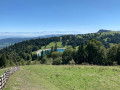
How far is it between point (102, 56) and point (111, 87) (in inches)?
1330

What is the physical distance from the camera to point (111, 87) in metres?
12.8

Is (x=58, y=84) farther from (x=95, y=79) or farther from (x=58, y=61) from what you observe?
(x=58, y=61)

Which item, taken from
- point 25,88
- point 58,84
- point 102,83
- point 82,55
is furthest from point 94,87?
point 82,55

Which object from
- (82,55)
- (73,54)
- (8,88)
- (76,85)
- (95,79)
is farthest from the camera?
(73,54)

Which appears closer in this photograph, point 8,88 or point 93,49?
point 8,88

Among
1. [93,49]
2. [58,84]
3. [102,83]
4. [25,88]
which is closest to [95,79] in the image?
[102,83]

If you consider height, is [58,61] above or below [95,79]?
below

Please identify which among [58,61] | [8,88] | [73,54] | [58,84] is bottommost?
[58,61]

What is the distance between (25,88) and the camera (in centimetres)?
1206

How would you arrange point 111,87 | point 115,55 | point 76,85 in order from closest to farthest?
point 111,87 < point 76,85 < point 115,55

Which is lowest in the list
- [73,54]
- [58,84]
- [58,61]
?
[58,61]

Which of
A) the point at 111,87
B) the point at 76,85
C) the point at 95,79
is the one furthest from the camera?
the point at 95,79

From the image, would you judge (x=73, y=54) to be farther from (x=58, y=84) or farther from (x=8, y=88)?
(x=8, y=88)

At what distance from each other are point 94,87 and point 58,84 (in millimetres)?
4938
